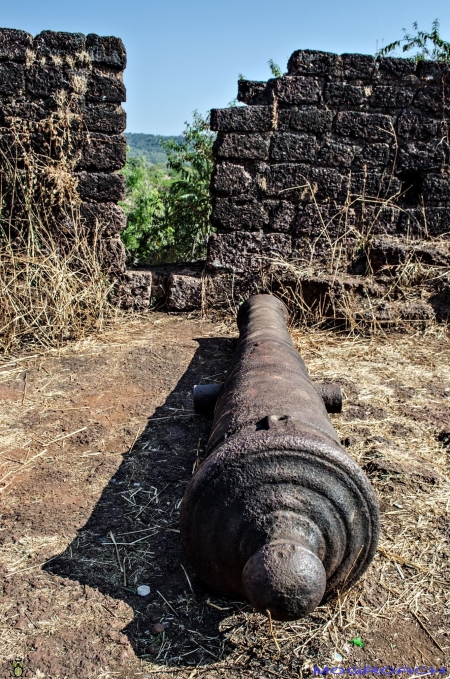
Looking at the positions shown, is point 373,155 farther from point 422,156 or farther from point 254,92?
Result: point 254,92

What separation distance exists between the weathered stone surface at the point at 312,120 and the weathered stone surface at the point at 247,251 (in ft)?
3.28

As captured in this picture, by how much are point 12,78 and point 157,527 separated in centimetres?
422

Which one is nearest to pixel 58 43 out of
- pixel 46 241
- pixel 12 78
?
pixel 12 78

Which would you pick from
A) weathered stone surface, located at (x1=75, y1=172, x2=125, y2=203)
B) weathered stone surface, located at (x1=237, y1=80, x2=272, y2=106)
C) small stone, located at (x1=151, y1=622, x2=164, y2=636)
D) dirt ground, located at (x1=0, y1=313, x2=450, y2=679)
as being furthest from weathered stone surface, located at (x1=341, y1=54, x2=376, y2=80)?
small stone, located at (x1=151, y1=622, x2=164, y2=636)

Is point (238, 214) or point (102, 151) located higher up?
point (102, 151)

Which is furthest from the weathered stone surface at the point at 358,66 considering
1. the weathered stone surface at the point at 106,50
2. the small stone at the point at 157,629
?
the small stone at the point at 157,629

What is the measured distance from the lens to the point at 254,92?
5941 mm

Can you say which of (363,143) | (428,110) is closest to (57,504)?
(363,143)

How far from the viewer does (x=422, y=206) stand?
20.0 feet

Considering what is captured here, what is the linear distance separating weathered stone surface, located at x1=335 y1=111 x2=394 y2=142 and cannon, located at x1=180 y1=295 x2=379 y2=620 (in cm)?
431

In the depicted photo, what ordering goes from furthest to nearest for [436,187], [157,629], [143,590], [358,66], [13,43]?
[436,187] < [358,66] < [13,43] < [143,590] < [157,629]

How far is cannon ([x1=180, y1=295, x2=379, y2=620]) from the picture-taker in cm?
189

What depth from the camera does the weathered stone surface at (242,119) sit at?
5828mm

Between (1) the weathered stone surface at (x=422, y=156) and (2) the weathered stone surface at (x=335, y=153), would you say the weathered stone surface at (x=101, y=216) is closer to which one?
(2) the weathered stone surface at (x=335, y=153)
